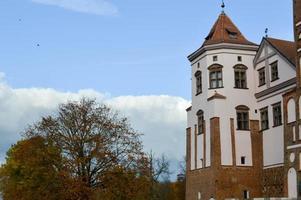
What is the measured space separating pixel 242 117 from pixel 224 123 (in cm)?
211

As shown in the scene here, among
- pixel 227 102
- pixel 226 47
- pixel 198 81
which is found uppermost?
pixel 226 47

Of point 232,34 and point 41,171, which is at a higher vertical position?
point 232,34

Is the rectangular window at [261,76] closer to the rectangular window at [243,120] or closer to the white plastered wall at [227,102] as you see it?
the white plastered wall at [227,102]

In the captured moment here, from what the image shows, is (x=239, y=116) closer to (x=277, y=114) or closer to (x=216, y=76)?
(x=277, y=114)

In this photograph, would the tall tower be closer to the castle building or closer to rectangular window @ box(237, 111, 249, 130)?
the castle building

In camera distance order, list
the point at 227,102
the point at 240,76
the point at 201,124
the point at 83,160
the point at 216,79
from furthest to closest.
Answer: the point at 201,124
the point at 240,76
the point at 216,79
the point at 227,102
the point at 83,160

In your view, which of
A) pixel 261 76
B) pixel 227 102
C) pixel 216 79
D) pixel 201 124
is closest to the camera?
pixel 227 102

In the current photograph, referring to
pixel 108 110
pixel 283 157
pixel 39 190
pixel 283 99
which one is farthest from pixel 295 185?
pixel 39 190

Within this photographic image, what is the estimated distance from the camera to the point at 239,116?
176 ft

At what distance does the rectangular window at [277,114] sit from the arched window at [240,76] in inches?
185

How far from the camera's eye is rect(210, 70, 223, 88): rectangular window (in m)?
54.2

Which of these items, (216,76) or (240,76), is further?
(240,76)

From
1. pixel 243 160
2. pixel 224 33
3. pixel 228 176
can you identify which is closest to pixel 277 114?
pixel 243 160

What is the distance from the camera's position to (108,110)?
Answer: 4856cm
